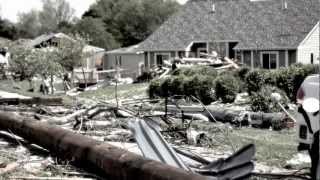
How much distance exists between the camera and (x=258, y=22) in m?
45.6

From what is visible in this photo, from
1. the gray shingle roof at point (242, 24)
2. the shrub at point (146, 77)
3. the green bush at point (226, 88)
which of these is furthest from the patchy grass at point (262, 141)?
the gray shingle roof at point (242, 24)

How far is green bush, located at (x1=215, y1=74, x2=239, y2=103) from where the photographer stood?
70.4ft

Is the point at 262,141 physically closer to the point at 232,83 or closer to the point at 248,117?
the point at 248,117

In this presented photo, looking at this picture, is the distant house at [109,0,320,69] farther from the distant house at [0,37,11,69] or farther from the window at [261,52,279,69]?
the distant house at [0,37,11,69]

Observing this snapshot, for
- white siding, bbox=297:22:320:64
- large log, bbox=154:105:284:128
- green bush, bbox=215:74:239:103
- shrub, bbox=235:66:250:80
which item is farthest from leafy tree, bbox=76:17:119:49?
large log, bbox=154:105:284:128


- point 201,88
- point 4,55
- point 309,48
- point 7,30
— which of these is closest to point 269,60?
point 309,48

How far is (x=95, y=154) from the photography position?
796 centimetres

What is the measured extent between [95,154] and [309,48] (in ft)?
118

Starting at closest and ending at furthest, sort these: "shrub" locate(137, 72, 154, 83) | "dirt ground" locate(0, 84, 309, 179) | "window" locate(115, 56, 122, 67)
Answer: "dirt ground" locate(0, 84, 309, 179), "shrub" locate(137, 72, 154, 83), "window" locate(115, 56, 122, 67)

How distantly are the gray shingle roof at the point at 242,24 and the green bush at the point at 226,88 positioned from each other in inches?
783

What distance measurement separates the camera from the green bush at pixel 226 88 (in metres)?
21.5

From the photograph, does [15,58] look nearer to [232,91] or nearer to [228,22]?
[228,22]

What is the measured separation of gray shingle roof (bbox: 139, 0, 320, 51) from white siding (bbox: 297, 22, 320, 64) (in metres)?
0.36

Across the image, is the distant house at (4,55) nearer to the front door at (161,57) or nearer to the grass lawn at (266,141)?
the front door at (161,57)
